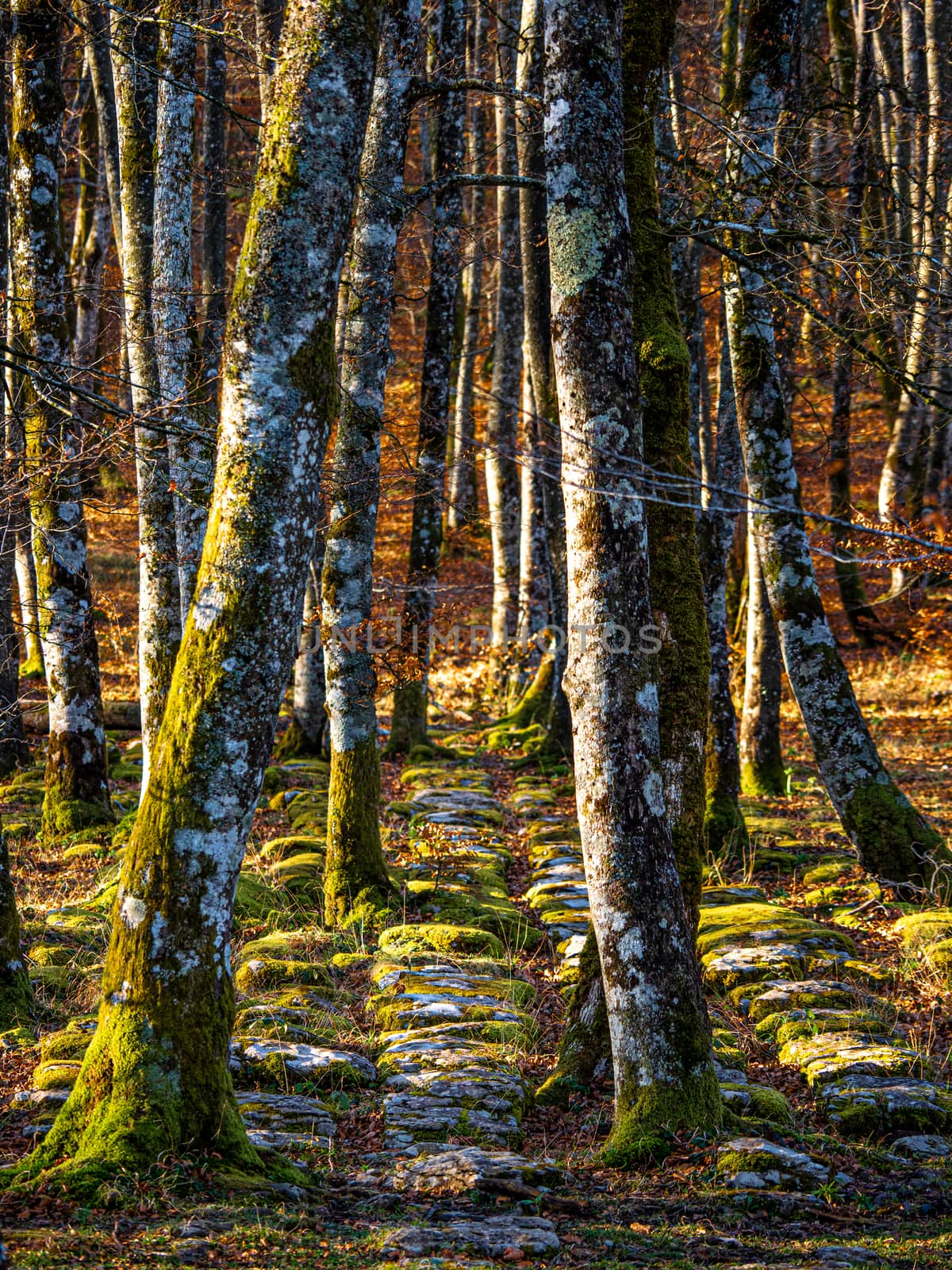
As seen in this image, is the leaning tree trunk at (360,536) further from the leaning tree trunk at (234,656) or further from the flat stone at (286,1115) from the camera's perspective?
the leaning tree trunk at (234,656)

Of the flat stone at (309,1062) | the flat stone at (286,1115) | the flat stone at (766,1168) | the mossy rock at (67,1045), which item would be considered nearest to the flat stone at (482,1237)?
the flat stone at (766,1168)

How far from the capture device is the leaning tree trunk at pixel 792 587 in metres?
8.56

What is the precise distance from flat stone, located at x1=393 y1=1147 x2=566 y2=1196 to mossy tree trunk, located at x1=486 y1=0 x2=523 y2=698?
38.1 feet

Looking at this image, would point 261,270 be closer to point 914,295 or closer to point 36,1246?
point 36,1246

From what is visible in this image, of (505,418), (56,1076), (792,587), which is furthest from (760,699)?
(56,1076)

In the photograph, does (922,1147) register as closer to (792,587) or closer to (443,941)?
(443,941)

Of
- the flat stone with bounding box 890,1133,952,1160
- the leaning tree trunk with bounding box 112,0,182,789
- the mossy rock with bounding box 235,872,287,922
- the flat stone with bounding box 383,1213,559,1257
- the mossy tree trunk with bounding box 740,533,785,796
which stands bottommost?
the flat stone with bounding box 890,1133,952,1160

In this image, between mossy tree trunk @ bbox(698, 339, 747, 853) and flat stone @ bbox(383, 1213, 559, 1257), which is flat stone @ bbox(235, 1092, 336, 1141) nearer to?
flat stone @ bbox(383, 1213, 559, 1257)

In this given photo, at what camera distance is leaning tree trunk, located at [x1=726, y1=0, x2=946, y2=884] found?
8562 mm

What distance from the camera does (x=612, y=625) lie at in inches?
184

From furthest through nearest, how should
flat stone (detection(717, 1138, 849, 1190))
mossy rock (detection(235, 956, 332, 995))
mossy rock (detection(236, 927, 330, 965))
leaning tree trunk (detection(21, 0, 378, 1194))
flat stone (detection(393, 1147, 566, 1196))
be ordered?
mossy rock (detection(236, 927, 330, 965))
mossy rock (detection(235, 956, 332, 995))
flat stone (detection(717, 1138, 849, 1190))
flat stone (detection(393, 1147, 566, 1196))
leaning tree trunk (detection(21, 0, 378, 1194))

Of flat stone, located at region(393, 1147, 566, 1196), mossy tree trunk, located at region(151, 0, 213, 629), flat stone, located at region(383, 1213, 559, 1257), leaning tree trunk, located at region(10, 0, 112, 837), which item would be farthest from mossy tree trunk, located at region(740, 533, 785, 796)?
flat stone, located at region(383, 1213, 559, 1257)

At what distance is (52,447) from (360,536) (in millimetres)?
2839

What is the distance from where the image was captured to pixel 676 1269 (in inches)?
135
